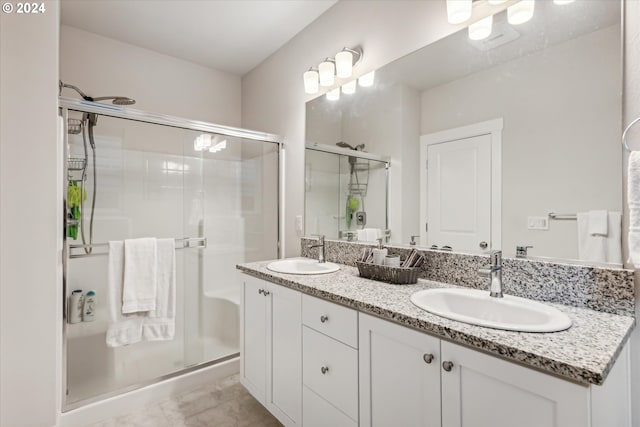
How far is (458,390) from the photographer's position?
2.89ft

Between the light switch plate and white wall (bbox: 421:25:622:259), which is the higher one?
white wall (bbox: 421:25:622:259)

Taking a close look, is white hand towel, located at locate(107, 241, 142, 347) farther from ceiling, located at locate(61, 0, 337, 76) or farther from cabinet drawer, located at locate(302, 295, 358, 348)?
ceiling, located at locate(61, 0, 337, 76)

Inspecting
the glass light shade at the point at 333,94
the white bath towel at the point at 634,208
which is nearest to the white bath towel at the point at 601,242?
the white bath towel at the point at 634,208

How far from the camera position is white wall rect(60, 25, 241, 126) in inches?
91.0

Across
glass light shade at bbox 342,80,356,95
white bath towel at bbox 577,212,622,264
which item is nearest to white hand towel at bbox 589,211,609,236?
white bath towel at bbox 577,212,622,264

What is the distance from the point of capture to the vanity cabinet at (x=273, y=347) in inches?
58.4

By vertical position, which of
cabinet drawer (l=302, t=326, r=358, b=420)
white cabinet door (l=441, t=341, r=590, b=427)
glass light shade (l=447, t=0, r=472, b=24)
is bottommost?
cabinet drawer (l=302, t=326, r=358, b=420)

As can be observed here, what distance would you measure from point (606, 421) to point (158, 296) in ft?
6.89

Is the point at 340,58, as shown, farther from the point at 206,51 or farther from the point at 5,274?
the point at 5,274

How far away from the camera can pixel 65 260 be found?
1.70 m

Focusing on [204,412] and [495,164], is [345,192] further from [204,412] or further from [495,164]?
[204,412]

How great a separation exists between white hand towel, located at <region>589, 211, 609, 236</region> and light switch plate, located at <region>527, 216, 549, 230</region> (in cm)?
13

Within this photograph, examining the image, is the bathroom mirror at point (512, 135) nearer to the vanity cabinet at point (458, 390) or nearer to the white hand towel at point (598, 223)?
the white hand towel at point (598, 223)

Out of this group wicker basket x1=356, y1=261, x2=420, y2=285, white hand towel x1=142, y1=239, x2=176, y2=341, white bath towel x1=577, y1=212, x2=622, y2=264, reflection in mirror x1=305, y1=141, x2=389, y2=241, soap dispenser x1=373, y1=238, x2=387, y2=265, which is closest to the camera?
white bath towel x1=577, y1=212, x2=622, y2=264
